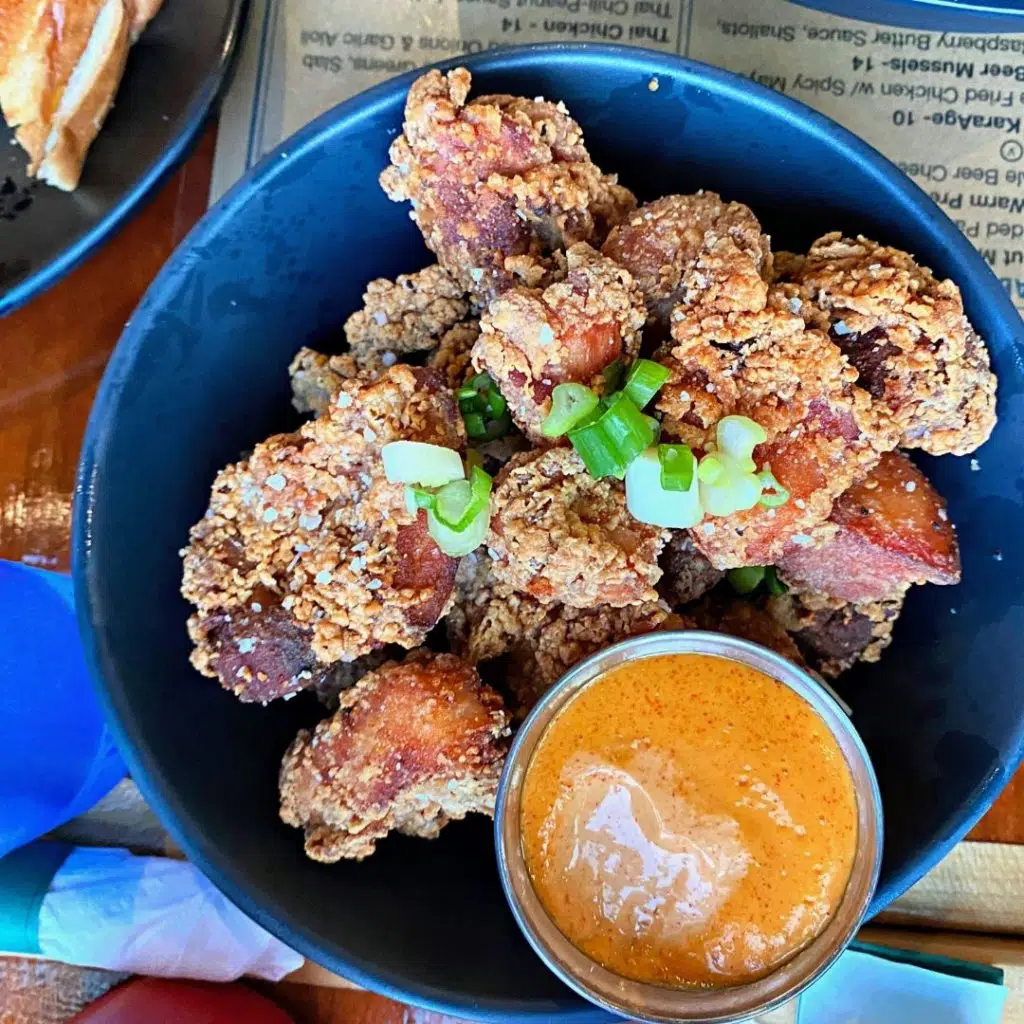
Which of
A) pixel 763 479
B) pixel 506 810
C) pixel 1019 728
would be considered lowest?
pixel 506 810

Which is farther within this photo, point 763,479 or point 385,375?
point 385,375

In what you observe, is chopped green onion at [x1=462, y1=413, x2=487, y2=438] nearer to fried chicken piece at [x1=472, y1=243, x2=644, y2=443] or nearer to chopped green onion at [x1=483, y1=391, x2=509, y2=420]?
chopped green onion at [x1=483, y1=391, x2=509, y2=420]

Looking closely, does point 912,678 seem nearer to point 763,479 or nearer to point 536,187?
point 763,479

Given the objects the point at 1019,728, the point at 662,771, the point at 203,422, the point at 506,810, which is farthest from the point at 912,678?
the point at 203,422

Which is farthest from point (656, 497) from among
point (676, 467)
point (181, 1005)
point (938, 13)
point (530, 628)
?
point (181, 1005)

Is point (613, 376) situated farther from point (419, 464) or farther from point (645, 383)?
point (419, 464)

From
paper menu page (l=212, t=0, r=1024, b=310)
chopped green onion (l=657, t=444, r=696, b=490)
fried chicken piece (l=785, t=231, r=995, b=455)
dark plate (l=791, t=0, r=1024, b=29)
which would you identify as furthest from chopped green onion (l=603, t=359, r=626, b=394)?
paper menu page (l=212, t=0, r=1024, b=310)

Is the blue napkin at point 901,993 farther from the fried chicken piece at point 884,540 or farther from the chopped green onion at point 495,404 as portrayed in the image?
the chopped green onion at point 495,404
